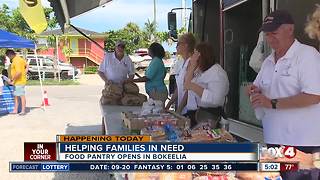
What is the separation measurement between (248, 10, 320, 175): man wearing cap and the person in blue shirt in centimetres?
386

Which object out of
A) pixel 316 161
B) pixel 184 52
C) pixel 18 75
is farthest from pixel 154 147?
pixel 18 75

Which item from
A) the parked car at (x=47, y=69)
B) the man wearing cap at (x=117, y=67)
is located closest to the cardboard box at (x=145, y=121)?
the man wearing cap at (x=117, y=67)

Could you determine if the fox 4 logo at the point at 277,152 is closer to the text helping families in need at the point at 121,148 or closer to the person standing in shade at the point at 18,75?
the text helping families in need at the point at 121,148

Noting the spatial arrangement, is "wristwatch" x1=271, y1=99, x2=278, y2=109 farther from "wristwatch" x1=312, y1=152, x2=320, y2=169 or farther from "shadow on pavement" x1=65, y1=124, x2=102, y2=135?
"shadow on pavement" x1=65, y1=124, x2=102, y2=135

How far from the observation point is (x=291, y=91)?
3.03 m

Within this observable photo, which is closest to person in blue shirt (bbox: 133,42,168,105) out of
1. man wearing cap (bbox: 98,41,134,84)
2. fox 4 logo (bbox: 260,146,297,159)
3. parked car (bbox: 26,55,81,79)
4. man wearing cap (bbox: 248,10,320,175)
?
man wearing cap (bbox: 98,41,134,84)

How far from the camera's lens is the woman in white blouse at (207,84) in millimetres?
4488

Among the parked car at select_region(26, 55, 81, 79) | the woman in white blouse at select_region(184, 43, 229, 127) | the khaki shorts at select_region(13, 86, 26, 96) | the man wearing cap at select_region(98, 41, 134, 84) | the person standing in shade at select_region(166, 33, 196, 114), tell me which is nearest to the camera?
the woman in white blouse at select_region(184, 43, 229, 127)

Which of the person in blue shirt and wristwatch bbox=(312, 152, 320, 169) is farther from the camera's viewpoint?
the person in blue shirt

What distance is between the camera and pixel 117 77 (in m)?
7.64

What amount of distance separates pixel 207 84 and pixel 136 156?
2.29 metres

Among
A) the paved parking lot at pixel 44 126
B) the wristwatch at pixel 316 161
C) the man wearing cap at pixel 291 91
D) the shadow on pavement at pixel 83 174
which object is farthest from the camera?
the paved parking lot at pixel 44 126

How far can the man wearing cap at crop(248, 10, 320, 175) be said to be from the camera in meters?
2.94

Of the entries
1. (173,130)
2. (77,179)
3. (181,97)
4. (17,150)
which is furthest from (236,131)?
(17,150)
